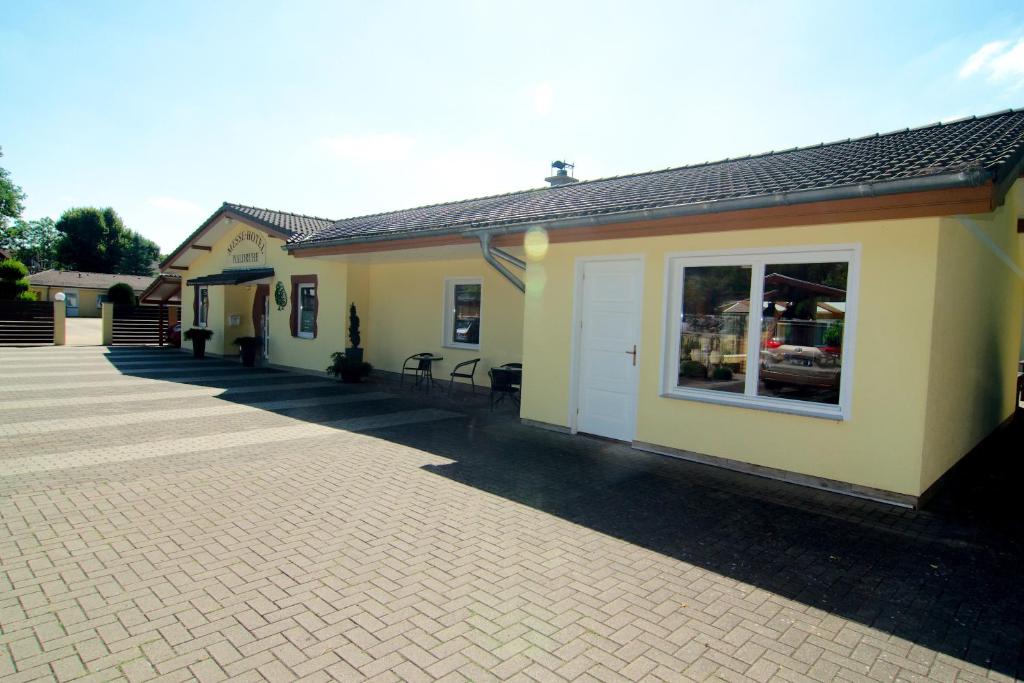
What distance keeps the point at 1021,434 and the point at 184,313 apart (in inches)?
932

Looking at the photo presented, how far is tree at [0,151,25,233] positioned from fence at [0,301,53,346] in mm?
40194

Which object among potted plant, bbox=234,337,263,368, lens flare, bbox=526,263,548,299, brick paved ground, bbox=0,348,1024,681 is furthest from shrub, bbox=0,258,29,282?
lens flare, bbox=526,263,548,299

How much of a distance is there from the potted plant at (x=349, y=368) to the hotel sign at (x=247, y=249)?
5.01 m

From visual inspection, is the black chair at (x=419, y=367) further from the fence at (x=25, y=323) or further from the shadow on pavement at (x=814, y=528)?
the fence at (x=25, y=323)

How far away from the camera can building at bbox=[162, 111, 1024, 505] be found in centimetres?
511

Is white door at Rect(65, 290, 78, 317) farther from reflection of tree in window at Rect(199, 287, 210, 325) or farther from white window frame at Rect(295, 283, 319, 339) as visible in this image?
white window frame at Rect(295, 283, 319, 339)

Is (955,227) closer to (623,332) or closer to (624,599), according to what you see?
(623,332)

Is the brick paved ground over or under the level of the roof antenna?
Result: under

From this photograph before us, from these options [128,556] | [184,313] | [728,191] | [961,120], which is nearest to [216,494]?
[128,556]

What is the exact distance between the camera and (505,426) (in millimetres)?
8469

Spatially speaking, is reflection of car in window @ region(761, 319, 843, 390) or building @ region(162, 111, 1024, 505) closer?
building @ region(162, 111, 1024, 505)

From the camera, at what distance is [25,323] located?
20453 millimetres

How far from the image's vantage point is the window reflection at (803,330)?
18.5 feet

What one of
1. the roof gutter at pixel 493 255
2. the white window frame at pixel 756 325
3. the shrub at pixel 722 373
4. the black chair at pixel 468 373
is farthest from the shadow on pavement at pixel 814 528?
the black chair at pixel 468 373
